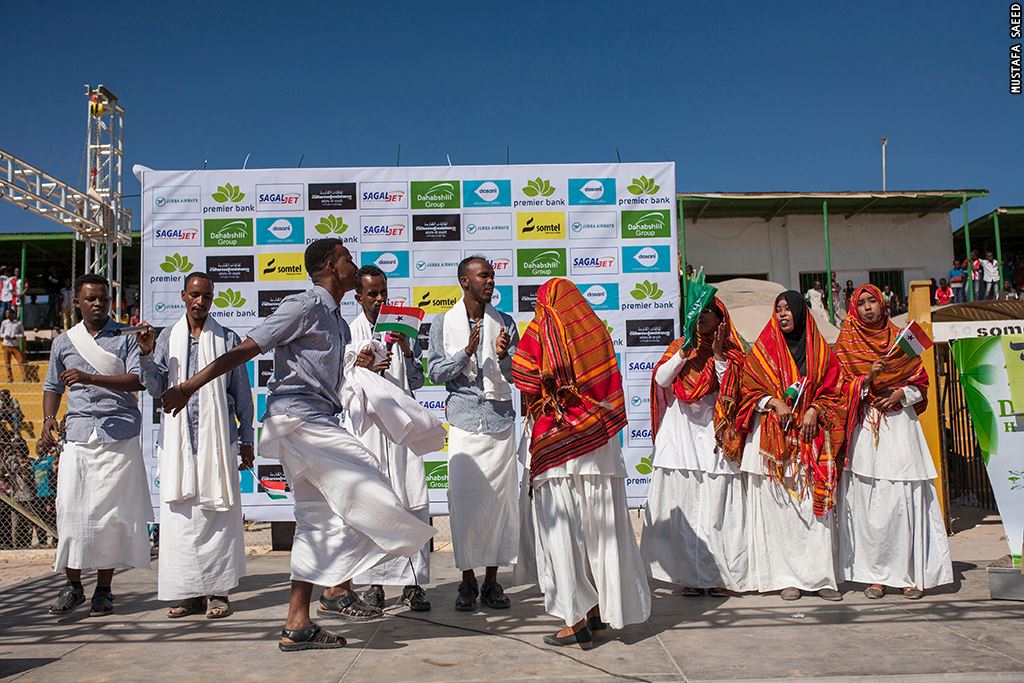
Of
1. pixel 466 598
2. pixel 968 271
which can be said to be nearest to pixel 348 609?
pixel 466 598

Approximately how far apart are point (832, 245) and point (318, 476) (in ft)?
66.5

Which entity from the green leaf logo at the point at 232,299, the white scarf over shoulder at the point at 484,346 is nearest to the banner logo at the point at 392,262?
the green leaf logo at the point at 232,299

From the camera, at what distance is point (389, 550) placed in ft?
13.3

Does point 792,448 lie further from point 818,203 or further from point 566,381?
point 818,203

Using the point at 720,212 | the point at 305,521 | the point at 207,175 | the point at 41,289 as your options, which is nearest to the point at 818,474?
the point at 305,521

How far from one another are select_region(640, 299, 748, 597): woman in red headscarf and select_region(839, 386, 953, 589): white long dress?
72 centimetres

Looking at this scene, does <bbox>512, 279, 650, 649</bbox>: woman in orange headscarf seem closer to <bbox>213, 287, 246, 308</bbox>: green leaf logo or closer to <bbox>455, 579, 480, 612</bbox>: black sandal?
<bbox>455, 579, 480, 612</bbox>: black sandal

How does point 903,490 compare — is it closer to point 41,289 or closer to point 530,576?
point 530,576

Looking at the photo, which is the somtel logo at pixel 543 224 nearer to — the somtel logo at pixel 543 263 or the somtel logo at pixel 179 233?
the somtel logo at pixel 543 263

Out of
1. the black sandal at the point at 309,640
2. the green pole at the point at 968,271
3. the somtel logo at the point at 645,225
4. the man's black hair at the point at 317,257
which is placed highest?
the green pole at the point at 968,271

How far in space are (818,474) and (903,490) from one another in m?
0.52

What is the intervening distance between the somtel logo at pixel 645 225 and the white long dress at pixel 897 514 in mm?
2640

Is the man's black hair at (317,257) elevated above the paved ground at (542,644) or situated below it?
above

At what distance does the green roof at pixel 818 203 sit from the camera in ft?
64.7
